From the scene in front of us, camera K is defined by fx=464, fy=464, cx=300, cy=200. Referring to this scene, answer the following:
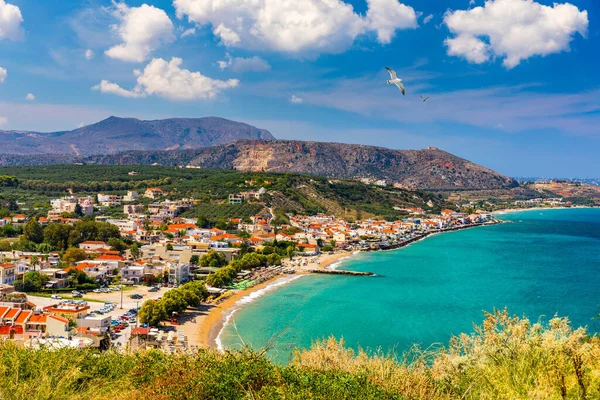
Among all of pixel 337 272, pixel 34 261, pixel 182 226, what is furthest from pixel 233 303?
pixel 182 226

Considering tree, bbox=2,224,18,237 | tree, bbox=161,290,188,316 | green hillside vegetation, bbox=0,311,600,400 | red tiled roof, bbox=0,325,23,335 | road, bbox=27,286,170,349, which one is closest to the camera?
green hillside vegetation, bbox=0,311,600,400

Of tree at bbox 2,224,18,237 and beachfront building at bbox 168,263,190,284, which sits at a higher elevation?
tree at bbox 2,224,18,237

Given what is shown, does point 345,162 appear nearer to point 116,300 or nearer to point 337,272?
point 337,272

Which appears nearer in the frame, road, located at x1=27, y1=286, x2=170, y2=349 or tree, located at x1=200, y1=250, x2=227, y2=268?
road, located at x1=27, y1=286, x2=170, y2=349

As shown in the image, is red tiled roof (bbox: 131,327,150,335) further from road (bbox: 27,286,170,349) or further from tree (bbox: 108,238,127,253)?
tree (bbox: 108,238,127,253)

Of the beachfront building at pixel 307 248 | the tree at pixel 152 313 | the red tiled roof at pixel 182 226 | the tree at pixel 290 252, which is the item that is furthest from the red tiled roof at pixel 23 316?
the red tiled roof at pixel 182 226

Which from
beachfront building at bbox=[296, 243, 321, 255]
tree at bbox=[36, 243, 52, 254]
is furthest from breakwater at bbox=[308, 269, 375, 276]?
tree at bbox=[36, 243, 52, 254]

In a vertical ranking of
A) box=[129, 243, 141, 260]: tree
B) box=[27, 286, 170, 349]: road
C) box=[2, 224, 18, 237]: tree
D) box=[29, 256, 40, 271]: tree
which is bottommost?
box=[27, 286, 170, 349]: road

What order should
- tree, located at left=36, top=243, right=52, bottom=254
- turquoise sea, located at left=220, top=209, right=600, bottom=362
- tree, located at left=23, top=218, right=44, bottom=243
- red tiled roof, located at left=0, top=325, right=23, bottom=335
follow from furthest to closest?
tree, located at left=23, top=218, right=44, bottom=243
tree, located at left=36, top=243, right=52, bottom=254
turquoise sea, located at left=220, top=209, right=600, bottom=362
red tiled roof, located at left=0, top=325, right=23, bottom=335
